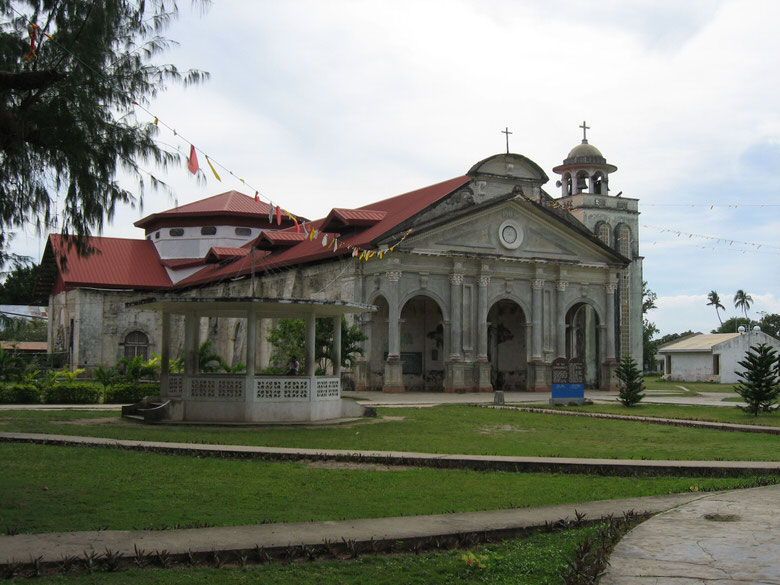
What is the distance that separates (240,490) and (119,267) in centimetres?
5063

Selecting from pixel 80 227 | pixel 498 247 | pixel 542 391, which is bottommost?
pixel 542 391

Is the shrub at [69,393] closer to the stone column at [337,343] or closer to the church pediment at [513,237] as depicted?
the stone column at [337,343]

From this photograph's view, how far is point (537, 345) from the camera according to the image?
1711 inches

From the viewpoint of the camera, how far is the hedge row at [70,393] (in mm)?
28812

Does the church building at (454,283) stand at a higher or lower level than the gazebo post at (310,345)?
higher

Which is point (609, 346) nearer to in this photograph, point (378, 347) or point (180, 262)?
point (378, 347)

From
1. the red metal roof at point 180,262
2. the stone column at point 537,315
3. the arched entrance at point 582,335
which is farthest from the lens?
the red metal roof at point 180,262

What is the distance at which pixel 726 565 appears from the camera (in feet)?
21.1

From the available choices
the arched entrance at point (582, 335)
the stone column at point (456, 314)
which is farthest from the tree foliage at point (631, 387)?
the arched entrance at point (582, 335)

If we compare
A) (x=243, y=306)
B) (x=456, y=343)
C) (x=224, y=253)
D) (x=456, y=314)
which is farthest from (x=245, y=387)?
(x=224, y=253)

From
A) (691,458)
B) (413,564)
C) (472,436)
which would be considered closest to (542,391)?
(472,436)

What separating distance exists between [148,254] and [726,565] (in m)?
59.0

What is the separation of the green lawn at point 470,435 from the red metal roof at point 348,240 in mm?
16108

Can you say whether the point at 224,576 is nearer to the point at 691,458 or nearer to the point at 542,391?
the point at 691,458
